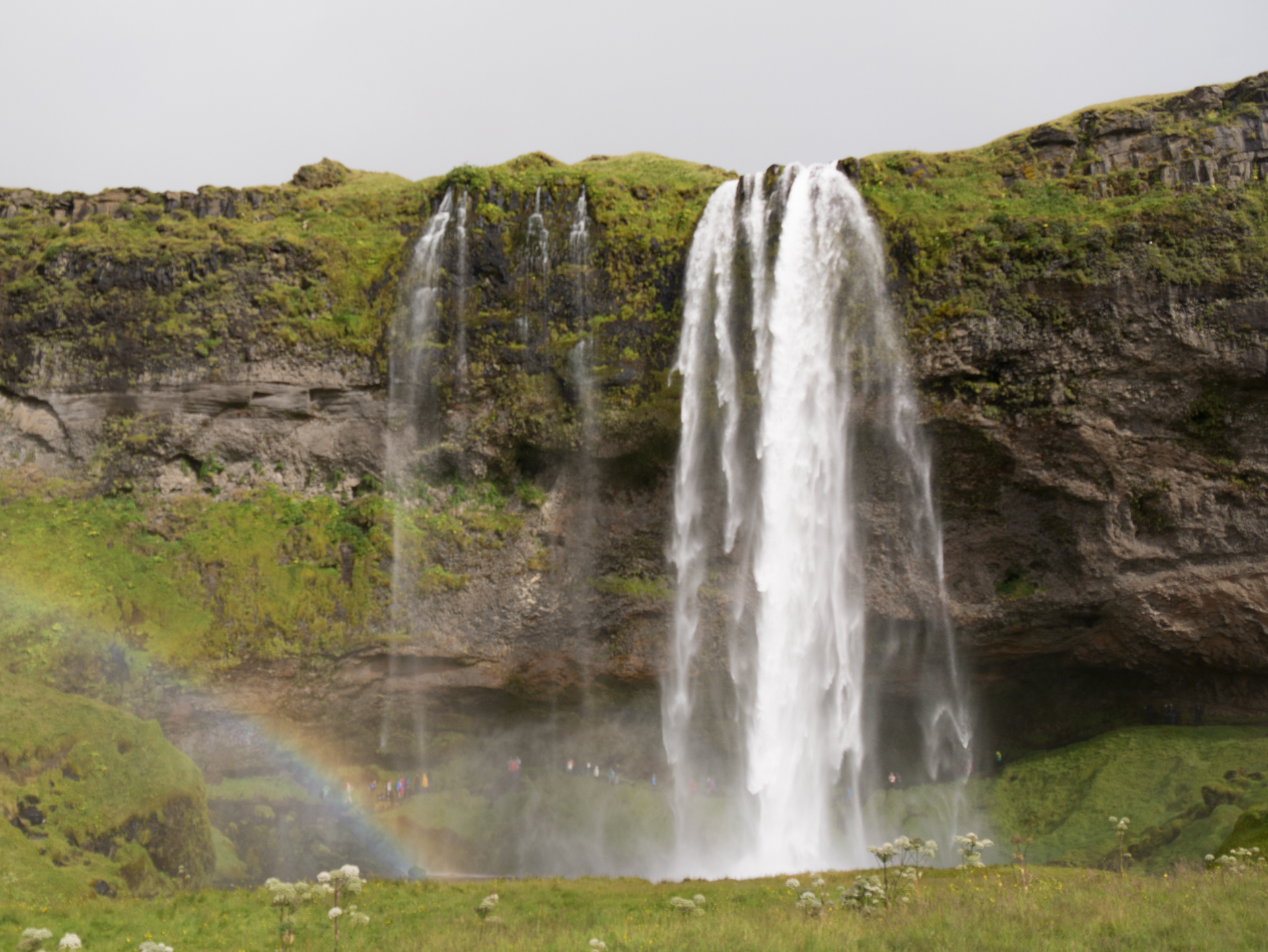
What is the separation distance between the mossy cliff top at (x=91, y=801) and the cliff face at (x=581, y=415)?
5.46 m

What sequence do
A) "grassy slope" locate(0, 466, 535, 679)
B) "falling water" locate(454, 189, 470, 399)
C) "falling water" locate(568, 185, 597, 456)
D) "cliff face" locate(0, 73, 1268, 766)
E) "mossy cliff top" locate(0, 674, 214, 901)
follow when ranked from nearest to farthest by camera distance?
"mossy cliff top" locate(0, 674, 214, 901)
"cliff face" locate(0, 73, 1268, 766)
"grassy slope" locate(0, 466, 535, 679)
"falling water" locate(568, 185, 597, 456)
"falling water" locate(454, 189, 470, 399)

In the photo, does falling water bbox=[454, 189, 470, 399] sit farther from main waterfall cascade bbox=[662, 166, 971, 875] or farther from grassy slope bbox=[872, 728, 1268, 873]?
grassy slope bbox=[872, 728, 1268, 873]

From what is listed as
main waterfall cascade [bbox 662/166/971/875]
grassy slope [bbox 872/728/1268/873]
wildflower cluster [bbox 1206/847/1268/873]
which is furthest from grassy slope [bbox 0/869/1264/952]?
main waterfall cascade [bbox 662/166/971/875]

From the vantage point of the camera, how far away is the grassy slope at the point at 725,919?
1060cm

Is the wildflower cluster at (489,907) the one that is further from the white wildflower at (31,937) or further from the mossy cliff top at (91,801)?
the mossy cliff top at (91,801)

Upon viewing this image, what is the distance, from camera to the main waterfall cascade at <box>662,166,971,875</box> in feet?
96.2

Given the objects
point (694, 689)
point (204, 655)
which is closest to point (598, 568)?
point (694, 689)

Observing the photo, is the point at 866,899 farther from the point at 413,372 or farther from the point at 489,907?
the point at 413,372

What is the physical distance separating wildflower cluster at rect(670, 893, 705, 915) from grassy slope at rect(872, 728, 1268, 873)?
42.9 feet

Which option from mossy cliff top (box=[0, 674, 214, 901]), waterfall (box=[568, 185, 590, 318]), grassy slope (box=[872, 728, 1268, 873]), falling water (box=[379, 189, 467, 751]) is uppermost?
waterfall (box=[568, 185, 590, 318])

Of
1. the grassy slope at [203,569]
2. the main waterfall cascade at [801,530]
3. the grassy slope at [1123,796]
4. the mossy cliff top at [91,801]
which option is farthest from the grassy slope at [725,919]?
the grassy slope at [203,569]

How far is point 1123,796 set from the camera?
87.6 feet

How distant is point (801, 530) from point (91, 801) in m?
22.2

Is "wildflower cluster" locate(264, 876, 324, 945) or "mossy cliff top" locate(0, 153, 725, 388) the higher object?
"mossy cliff top" locate(0, 153, 725, 388)
